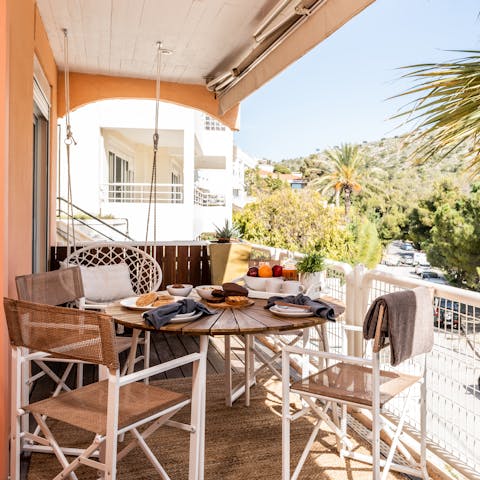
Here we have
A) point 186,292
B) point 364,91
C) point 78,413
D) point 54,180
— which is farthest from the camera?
point 364,91

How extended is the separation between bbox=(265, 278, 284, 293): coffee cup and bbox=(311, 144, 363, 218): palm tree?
3240 cm

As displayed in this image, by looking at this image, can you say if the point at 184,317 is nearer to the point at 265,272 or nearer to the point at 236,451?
the point at 265,272

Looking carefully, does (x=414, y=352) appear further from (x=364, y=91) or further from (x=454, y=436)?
(x=364, y=91)

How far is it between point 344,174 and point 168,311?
111 ft

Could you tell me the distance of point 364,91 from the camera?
46594 mm

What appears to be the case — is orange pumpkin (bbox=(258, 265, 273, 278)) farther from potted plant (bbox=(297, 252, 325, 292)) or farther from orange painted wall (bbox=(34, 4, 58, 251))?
orange painted wall (bbox=(34, 4, 58, 251))

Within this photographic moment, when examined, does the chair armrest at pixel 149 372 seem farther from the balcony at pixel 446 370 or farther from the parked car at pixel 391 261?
the parked car at pixel 391 261

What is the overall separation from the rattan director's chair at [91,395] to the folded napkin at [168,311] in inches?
8.0

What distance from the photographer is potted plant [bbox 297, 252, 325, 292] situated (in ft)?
8.72

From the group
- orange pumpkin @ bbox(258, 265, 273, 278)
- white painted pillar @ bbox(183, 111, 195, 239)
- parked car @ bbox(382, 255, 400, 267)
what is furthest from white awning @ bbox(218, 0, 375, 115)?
parked car @ bbox(382, 255, 400, 267)

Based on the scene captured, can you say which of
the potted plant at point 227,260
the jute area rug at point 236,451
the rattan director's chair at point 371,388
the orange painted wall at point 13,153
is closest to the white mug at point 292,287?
the rattan director's chair at point 371,388

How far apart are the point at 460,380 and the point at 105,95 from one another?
16.3 ft

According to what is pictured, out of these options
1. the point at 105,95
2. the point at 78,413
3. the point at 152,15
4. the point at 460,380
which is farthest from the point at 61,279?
the point at 105,95

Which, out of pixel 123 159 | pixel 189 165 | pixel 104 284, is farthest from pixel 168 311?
pixel 123 159
